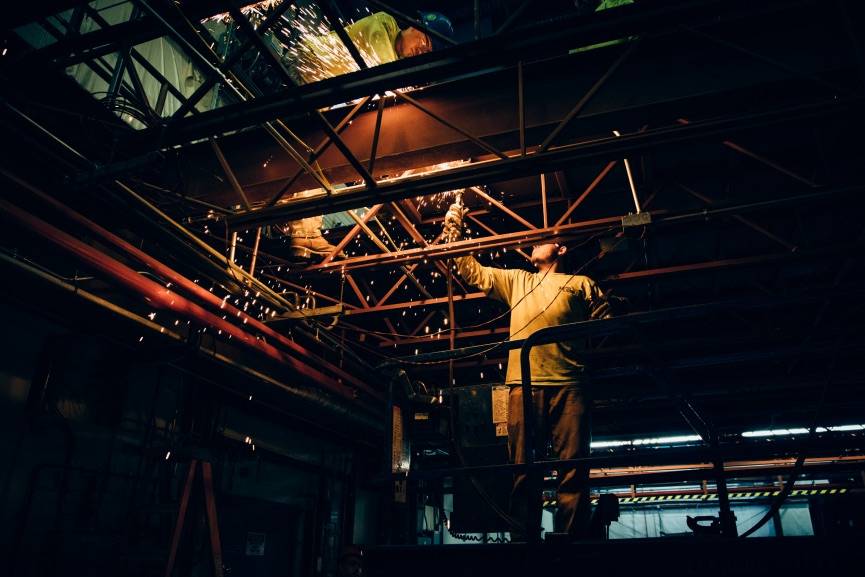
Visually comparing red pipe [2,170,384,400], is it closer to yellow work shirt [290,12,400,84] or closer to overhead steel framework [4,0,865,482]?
overhead steel framework [4,0,865,482]

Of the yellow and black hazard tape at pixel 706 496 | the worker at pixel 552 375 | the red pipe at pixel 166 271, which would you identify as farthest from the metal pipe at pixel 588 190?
the yellow and black hazard tape at pixel 706 496

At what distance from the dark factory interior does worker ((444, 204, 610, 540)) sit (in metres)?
0.02

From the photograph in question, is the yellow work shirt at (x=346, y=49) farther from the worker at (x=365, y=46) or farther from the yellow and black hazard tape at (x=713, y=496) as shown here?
the yellow and black hazard tape at (x=713, y=496)

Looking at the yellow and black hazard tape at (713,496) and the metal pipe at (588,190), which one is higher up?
the metal pipe at (588,190)

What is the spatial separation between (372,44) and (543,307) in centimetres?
298

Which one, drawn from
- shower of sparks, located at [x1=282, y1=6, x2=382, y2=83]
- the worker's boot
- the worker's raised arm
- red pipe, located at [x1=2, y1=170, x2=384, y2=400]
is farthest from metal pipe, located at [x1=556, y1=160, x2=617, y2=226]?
red pipe, located at [x1=2, y1=170, x2=384, y2=400]

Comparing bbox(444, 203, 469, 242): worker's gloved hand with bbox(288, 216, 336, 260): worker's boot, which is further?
bbox(288, 216, 336, 260): worker's boot

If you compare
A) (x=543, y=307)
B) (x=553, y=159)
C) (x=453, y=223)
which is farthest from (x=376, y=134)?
(x=543, y=307)

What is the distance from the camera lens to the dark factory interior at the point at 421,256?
343 centimetres

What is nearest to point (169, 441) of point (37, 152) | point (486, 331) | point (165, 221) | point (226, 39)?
point (165, 221)

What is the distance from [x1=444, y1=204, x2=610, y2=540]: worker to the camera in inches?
155

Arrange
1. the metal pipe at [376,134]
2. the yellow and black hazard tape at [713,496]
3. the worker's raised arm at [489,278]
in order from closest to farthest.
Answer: the metal pipe at [376,134] < the worker's raised arm at [489,278] < the yellow and black hazard tape at [713,496]

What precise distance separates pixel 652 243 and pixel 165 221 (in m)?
5.99

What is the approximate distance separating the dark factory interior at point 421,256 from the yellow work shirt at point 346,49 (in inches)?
1.4
